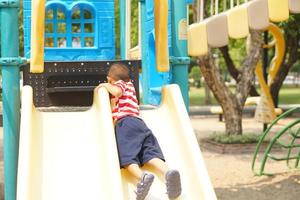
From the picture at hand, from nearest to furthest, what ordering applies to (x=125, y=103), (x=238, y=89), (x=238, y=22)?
(x=125, y=103), (x=238, y=22), (x=238, y=89)

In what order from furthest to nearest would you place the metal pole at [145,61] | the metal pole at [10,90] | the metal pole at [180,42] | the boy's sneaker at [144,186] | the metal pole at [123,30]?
the metal pole at [123,30] < the metal pole at [145,61] < the metal pole at [180,42] < the metal pole at [10,90] < the boy's sneaker at [144,186]

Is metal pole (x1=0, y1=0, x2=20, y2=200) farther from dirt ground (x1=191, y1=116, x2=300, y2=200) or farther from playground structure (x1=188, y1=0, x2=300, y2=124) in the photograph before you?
dirt ground (x1=191, y1=116, x2=300, y2=200)

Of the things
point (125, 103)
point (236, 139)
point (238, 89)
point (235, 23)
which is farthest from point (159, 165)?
point (238, 89)

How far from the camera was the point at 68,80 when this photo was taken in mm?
A: 5762

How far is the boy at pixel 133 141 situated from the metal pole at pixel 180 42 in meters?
0.66

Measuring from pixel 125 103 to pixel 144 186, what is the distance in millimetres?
961

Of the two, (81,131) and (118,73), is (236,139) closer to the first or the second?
(118,73)

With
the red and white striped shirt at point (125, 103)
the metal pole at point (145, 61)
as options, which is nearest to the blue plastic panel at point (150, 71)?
the metal pole at point (145, 61)

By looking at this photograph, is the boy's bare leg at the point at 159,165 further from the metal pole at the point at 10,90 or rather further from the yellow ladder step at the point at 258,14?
the yellow ladder step at the point at 258,14

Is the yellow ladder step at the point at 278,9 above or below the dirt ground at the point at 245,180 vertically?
above

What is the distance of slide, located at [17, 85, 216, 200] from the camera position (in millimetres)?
4070

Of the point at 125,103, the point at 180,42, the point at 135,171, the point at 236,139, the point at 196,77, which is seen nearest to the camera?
the point at 135,171

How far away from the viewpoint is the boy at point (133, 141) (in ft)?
13.4

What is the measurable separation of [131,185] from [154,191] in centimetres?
18
